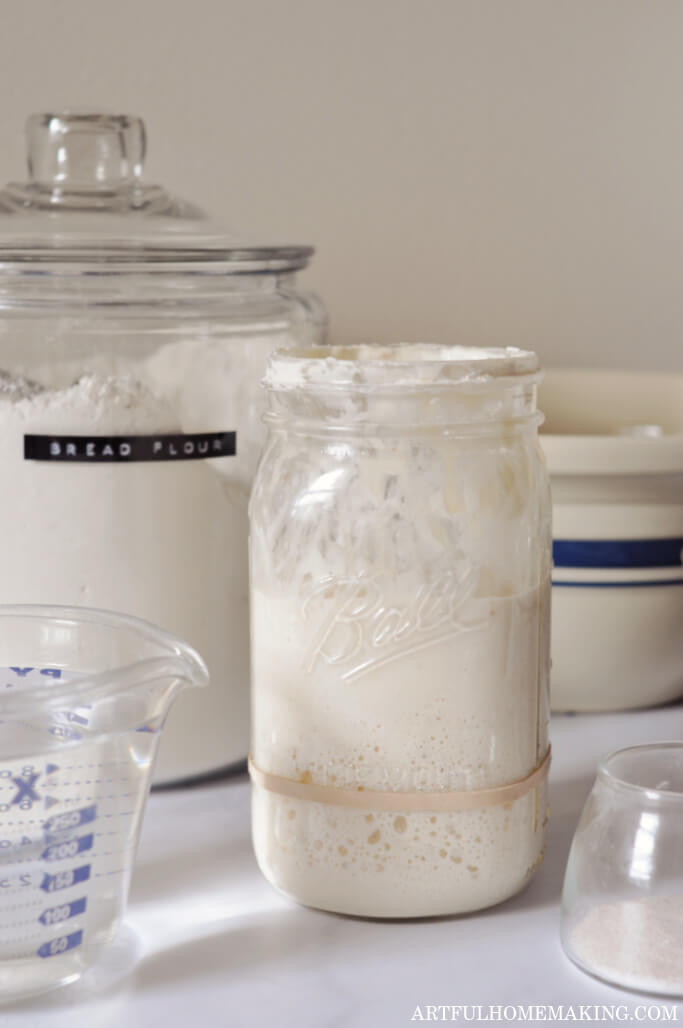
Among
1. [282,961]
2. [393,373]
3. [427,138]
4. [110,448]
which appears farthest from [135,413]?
[427,138]

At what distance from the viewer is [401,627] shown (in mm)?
498

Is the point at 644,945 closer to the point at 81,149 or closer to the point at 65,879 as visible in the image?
the point at 65,879

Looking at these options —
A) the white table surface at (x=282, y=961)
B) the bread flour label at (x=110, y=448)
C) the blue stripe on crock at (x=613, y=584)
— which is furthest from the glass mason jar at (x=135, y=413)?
the blue stripe on crock at (x=613, y=584)

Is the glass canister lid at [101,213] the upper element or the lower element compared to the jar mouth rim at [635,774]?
upper

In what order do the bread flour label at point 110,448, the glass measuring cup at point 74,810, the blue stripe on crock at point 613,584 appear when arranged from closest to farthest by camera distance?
the glass measuring cup at point 74,810 → the bread flour label at point 110,448 → the blue stripe on crock at point 613,584

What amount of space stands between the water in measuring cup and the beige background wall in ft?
1.64

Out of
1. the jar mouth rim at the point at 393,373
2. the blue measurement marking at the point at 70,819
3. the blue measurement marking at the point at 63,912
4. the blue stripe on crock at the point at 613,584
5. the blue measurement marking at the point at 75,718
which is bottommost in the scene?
the blue measurement marking at the point at 63,912

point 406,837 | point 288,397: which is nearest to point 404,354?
point 288,397

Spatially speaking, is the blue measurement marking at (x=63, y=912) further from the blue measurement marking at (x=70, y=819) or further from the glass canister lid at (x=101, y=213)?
the glass canister lid at (x=101, y=213)

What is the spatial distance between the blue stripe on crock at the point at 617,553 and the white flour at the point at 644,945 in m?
0.30

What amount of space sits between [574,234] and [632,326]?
87 millimetres

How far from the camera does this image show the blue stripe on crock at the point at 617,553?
0.75 metres

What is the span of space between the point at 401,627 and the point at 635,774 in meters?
0.11

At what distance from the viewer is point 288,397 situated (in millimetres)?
521
